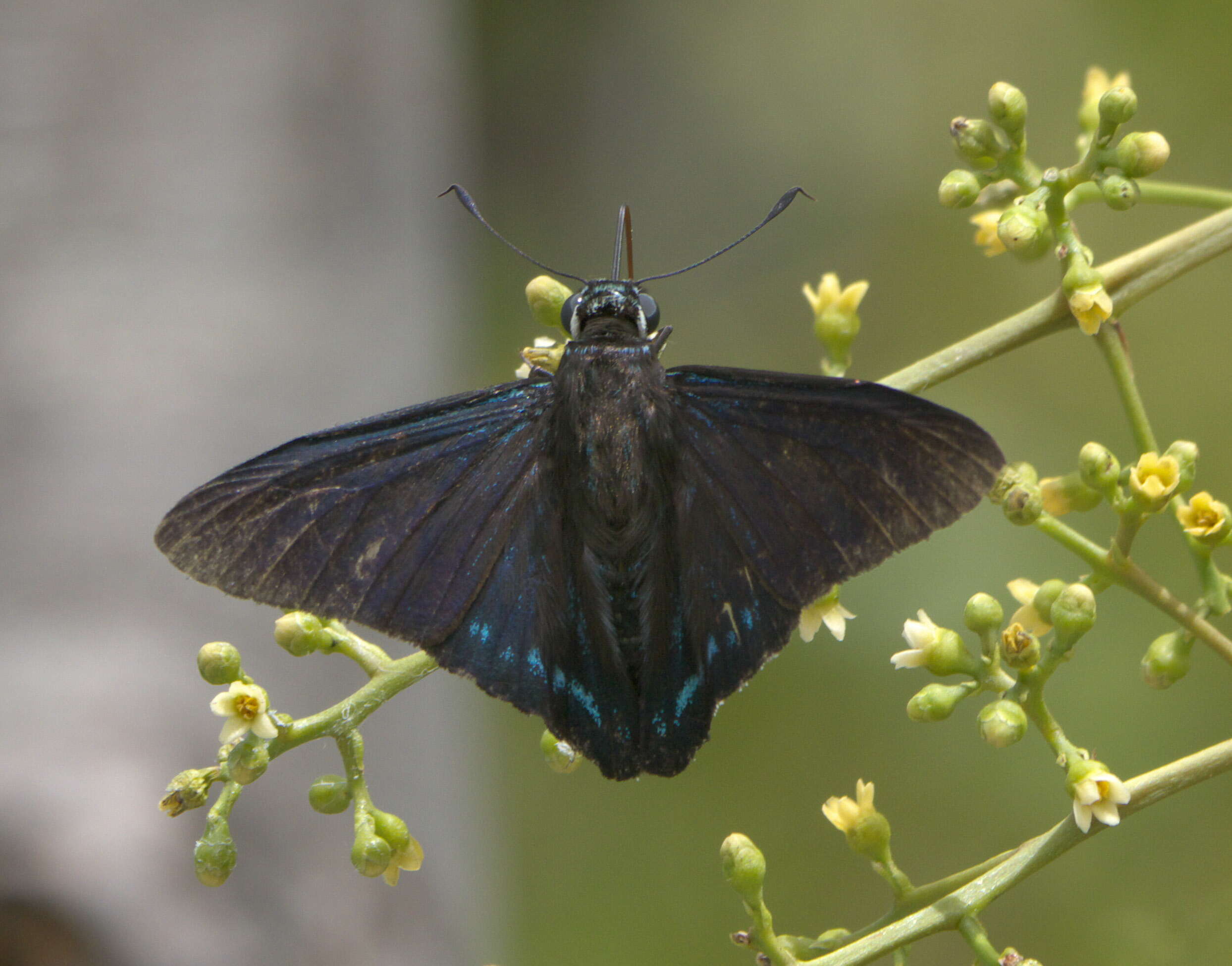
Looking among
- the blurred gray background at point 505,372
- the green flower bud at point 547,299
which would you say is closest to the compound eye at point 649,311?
the green flower bud at point 547,299

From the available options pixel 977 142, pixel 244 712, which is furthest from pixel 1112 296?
pixel 244 712

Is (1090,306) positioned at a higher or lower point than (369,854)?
higher

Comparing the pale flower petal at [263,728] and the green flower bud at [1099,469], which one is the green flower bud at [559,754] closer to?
the pale flower petal at [263,728]

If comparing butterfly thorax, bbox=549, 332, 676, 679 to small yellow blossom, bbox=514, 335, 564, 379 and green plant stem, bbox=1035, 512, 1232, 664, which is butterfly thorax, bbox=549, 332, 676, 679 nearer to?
small yellow blossom, bbox=514, 335, 564, 379

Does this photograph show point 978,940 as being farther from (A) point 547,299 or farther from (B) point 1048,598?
(A) point 547,299

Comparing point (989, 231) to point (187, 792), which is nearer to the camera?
point (187, 792)

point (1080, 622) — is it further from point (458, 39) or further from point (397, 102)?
point (458, 39)

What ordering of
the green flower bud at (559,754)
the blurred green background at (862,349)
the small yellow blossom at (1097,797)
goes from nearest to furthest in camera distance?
the small yellow blossom at (1097,797), the green flower bud at (559,754), the blurred green background at (862,349)
